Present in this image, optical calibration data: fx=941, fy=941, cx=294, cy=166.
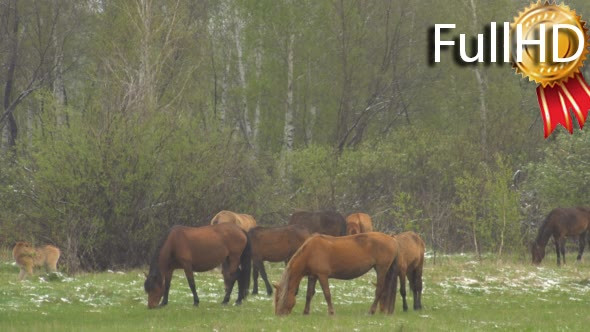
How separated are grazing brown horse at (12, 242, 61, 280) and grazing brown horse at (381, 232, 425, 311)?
979 centimetres

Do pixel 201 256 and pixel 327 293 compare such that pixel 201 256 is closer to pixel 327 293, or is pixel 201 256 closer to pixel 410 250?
pixel 327 293

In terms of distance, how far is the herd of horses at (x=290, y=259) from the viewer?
1727cm

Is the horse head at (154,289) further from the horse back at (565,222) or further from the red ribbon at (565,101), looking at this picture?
the horse back at (565,222)

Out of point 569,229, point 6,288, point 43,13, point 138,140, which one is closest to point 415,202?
point 569,229

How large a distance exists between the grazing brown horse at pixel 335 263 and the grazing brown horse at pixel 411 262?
23.3 inches

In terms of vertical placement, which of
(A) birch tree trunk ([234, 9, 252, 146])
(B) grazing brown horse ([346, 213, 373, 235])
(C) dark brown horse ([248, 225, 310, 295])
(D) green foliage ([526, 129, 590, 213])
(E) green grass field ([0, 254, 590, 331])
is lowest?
(E) green grass field ([0, 254, 590, 331])

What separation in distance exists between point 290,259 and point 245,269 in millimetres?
2029

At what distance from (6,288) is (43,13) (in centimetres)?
2925

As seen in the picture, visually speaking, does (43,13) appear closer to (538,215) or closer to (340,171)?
(340,171)

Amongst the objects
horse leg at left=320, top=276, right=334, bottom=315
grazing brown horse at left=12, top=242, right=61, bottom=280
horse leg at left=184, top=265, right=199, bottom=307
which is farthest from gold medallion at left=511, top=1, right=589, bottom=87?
grazing brown horse at left=12, top=242, right=61, bottom=280

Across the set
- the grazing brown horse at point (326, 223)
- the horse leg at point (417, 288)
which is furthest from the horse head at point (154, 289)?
the grazing brown horse at point (326, 223)

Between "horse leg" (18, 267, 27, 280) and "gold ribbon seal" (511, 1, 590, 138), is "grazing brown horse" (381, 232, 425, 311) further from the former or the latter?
"horse leg" (18, 267, 27, 280)

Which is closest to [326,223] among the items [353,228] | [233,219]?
[353,228]

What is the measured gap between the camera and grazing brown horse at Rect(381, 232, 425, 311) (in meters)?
18.5
